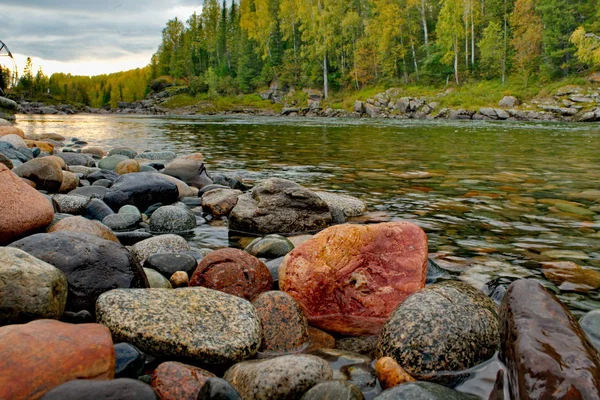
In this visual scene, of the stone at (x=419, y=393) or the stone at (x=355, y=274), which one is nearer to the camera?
the stone at (x=419, y=393)

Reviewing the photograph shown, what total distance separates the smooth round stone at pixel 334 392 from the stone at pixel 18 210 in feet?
10.4

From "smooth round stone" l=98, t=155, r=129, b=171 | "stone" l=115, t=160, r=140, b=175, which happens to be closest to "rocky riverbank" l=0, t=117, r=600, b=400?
"stone" l=115, t=160, r=140, b=175

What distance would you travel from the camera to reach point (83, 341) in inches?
96.7

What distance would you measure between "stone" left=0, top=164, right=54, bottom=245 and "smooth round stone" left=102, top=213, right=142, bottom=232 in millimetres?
1451

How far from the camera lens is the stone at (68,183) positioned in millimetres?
7812

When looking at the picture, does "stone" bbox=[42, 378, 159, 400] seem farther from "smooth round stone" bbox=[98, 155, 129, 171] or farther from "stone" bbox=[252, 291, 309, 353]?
"smooth round stone" bbox=[98, 155, 129, 171]

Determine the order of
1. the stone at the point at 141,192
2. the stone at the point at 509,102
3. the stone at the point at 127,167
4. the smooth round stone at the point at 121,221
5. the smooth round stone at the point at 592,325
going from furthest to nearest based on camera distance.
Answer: the stone at the point at 509,102 → the stone at the point at 127,167 → the stone at the point at 141,192 → the smooth round stone at the point at 121,221 → the smooth round stone at the point at 592,325

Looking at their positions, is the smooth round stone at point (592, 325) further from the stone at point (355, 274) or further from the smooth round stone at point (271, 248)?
the smooth round stone at point (271, 248)

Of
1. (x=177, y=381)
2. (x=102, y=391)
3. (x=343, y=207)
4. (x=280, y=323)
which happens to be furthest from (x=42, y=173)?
(x=102, y=391)

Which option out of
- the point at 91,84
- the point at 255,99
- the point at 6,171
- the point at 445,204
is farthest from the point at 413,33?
the point at 91,84

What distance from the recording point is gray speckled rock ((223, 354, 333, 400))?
2.54 metres

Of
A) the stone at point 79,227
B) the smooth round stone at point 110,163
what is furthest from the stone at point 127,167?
the stone at point 79,227

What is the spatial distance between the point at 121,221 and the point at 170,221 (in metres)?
0.63

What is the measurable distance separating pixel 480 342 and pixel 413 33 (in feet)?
196
